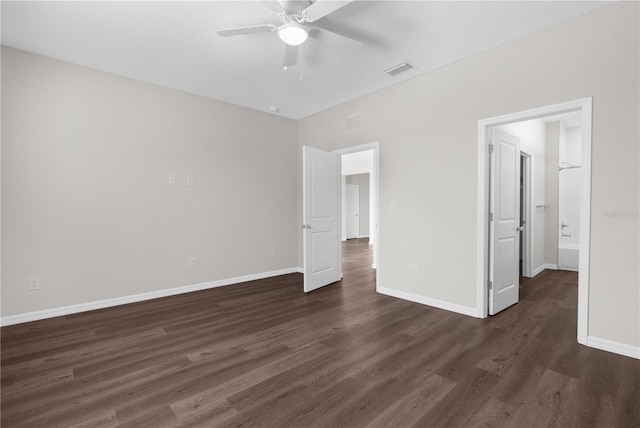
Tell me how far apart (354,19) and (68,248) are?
152 inches

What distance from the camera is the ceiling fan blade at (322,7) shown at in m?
2.02

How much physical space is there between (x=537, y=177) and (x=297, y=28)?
5157mm

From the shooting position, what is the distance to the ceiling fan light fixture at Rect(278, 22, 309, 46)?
230 cm

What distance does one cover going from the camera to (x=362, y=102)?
4.38 metres

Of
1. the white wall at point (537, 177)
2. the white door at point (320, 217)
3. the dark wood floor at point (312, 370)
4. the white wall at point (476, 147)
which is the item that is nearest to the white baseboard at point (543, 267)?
the white wall at point (537, 177)

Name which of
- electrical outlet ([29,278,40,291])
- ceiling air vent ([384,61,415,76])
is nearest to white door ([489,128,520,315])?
ceiling air vent ([384,61,415,76])

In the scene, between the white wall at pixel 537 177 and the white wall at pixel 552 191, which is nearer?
the white wall at pixel 537 177

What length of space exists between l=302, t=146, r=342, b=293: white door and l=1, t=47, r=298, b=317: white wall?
1142mm

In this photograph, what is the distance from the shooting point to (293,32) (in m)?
2.34

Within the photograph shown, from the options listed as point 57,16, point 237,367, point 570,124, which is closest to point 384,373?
point 237,367

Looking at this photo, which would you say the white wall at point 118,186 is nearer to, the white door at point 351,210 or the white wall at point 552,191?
the white wall at point 552,191

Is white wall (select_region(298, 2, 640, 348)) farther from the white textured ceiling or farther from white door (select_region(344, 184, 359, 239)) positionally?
white door (select_region(344, 184, 359, 239))

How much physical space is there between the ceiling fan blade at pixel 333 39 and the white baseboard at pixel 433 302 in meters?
2.89

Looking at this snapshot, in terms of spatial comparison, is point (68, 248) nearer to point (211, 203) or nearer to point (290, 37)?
point (211, 203)
